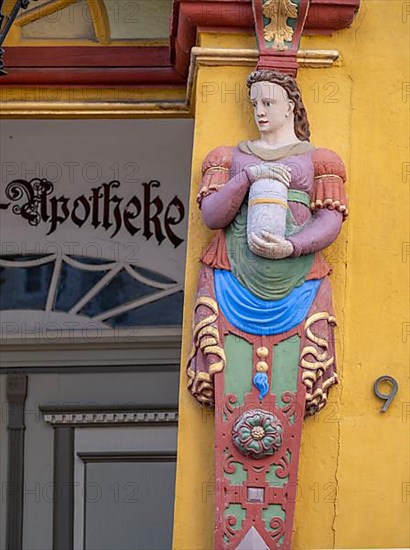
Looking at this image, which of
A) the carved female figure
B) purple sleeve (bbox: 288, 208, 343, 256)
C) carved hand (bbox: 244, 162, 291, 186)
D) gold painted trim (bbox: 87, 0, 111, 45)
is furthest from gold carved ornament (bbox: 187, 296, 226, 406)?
gold painted trim (bbox: 87, 0, 111, 45)

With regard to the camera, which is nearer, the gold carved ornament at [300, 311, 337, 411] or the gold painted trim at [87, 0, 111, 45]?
the gold carved ornament at [300, 311, 337, 411]

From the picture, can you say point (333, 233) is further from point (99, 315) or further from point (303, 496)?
point (99, 315)

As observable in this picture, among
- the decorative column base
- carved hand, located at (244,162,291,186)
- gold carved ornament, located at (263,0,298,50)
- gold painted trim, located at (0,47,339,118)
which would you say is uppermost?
gold carved ornament, located at (263,0,298,50)

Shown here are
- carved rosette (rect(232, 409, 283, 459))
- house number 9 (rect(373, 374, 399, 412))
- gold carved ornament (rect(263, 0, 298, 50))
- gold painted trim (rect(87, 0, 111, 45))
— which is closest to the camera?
carved rosette (rect(232, 409, 283, 459))

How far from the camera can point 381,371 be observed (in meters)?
8.84

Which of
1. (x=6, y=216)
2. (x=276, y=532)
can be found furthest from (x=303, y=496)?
(x=6, y=216)

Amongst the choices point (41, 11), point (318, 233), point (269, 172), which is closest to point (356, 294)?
point (318, 233)

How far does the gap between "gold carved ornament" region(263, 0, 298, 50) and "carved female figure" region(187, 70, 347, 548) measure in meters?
0.27

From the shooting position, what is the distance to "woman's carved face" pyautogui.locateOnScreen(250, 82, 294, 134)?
884 cm

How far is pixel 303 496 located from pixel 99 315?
308 cm

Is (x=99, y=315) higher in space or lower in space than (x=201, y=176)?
lower

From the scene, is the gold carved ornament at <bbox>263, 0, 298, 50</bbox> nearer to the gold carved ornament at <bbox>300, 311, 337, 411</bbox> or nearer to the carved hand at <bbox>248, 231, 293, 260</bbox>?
the carved hand at <bbox>248, 231, 293, 260</bbox>

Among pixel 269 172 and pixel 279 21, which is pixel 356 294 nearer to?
pixel 269 172

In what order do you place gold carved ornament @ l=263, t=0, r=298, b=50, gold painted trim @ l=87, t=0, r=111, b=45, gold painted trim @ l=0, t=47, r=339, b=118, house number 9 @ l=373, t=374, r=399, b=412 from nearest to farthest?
house number 9 @ l=373, t=374, r=399, b=412
gold carved ornament @ l=263, t=0, r=298, b=50
gold painted trim @ l=0, t=47, r=339, b=118
gold painted trim @ l=87, t=0, r=111, b=45
